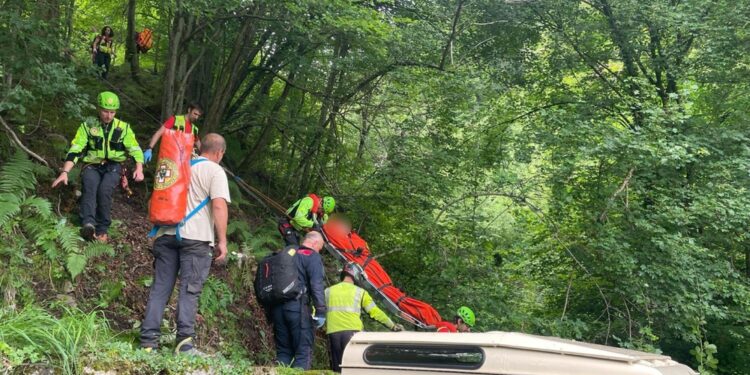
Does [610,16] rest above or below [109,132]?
above

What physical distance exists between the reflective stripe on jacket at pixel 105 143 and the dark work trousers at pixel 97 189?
0.12 metres

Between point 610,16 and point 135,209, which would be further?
point 610,16

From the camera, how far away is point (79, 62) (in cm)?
930

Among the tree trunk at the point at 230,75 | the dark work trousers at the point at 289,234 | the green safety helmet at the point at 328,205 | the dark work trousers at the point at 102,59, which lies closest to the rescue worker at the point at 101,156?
the dark work trousers at the point at 289,234

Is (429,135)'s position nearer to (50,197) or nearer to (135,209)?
(135,209)

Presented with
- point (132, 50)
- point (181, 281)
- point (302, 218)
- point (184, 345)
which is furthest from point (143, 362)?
point (132, 50)

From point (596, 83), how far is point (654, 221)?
15.8 feet

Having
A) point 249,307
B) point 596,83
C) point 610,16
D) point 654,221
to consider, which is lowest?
point 249,307

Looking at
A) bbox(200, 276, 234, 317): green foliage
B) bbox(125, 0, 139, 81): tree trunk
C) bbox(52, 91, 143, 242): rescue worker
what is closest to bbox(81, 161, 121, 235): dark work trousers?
bbox(52, 91, 143, 242): rescue worker

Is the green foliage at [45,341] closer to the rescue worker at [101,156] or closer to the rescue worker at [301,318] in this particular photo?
the rescue worker at [301,318]

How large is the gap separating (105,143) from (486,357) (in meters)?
5.80

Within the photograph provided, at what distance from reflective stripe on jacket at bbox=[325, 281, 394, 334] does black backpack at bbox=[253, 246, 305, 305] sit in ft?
2.34

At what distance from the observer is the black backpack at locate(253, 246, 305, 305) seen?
6973 mm

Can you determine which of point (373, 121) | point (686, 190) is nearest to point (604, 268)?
point (686, 190)
